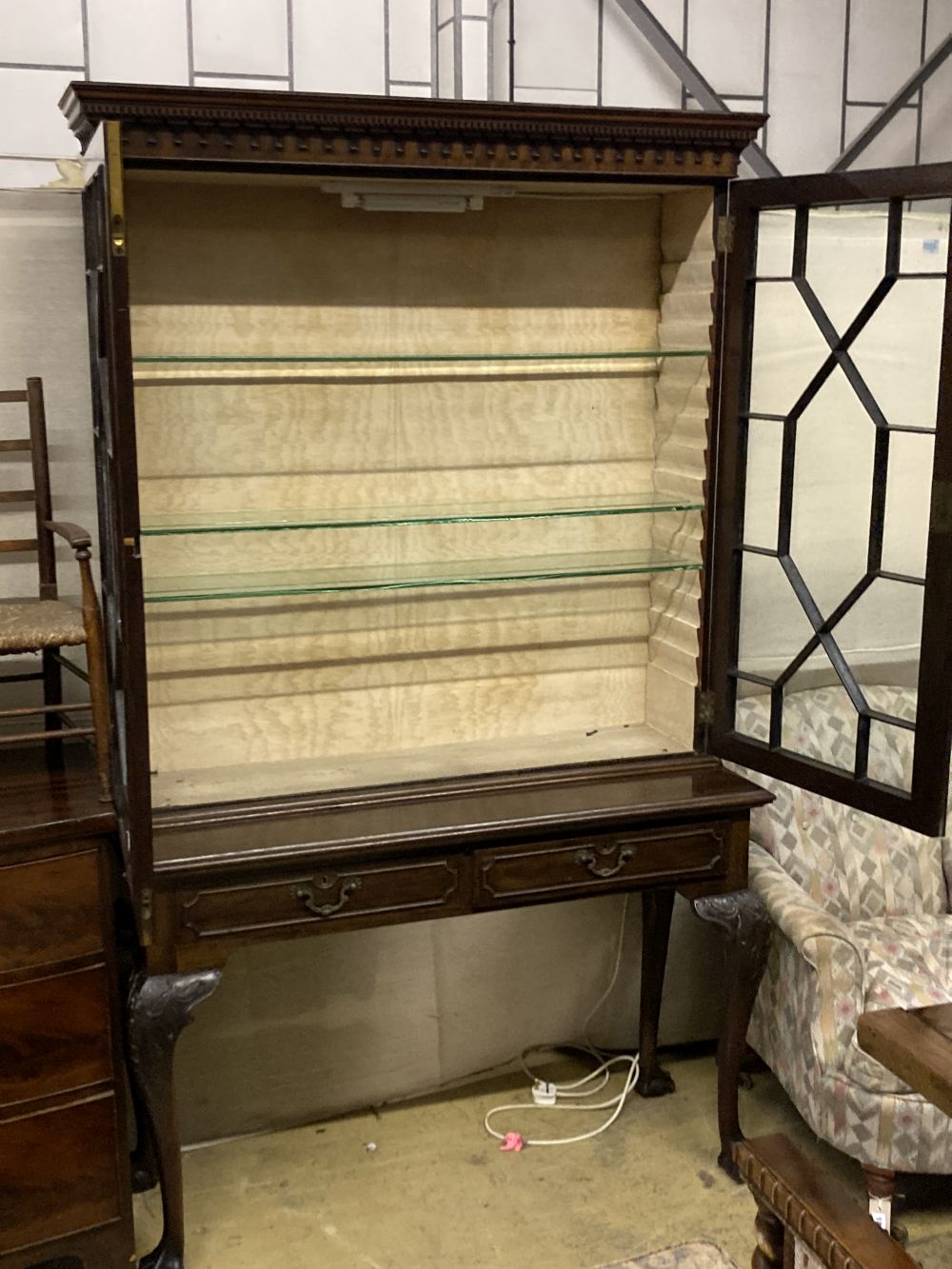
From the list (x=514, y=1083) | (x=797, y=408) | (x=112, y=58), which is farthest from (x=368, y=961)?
(x=112, y=58)

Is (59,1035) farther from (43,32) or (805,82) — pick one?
(805,82)

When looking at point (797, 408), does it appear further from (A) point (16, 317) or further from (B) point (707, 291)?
(A) point (16, 317)

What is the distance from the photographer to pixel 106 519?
7.06 ft

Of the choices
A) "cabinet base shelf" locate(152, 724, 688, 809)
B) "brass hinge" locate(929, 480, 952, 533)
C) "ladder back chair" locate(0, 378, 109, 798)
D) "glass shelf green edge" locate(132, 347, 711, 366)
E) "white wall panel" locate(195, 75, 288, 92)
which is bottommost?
"cabinet base shelf" locate(152, 724, 688, 809)

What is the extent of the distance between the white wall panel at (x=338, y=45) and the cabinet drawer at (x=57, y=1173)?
1828 mm

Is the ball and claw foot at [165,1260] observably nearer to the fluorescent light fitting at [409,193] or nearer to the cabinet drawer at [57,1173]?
the cabinet drawer at [57,1173]

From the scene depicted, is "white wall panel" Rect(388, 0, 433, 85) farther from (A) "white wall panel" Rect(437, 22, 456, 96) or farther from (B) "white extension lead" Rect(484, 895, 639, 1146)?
(B) "white extension lead" Rect(484, 895, 639, 1146)

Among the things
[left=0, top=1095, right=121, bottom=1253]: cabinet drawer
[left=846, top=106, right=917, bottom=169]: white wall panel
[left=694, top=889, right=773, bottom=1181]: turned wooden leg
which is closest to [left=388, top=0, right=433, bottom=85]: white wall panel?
[left=846, top=106, right=917, bottom=169]: white wall panel

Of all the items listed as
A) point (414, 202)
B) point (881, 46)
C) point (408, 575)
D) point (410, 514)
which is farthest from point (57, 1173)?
point (881, 46)

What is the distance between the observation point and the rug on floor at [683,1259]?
2.30 m

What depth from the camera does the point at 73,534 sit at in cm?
207

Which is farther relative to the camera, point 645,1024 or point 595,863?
point 645,1024

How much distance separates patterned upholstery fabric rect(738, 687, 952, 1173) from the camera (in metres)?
2.31

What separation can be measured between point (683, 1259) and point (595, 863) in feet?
2.32
